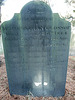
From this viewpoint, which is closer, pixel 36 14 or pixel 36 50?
pixel 36 14

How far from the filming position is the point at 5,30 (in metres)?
2.40

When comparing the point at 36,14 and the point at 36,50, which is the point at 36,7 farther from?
the point at 36,50

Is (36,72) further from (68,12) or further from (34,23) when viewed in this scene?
(68,12)

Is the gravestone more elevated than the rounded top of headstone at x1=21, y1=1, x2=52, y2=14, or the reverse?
the rounded top of headstone at x1=21, y1=1, x2=52, y2=14

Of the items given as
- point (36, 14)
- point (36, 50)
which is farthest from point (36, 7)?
point (36, 50)

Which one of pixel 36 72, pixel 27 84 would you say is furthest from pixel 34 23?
pixel 27 84

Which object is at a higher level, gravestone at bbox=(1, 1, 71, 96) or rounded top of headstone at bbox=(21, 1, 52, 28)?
rounded top of headstone at bbox=(21, 1, 52, 28)

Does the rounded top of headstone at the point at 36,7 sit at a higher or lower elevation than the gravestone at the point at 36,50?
higher

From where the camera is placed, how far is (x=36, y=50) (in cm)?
253

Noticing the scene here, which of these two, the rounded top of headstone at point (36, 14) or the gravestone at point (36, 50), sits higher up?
the rounded top of headstone at point (36, 14)

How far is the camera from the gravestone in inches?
89.5

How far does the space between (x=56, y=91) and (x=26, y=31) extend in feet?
8.64

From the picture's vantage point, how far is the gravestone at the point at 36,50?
2273 millimetres

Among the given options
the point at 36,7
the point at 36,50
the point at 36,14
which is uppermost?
the point at 36,7
